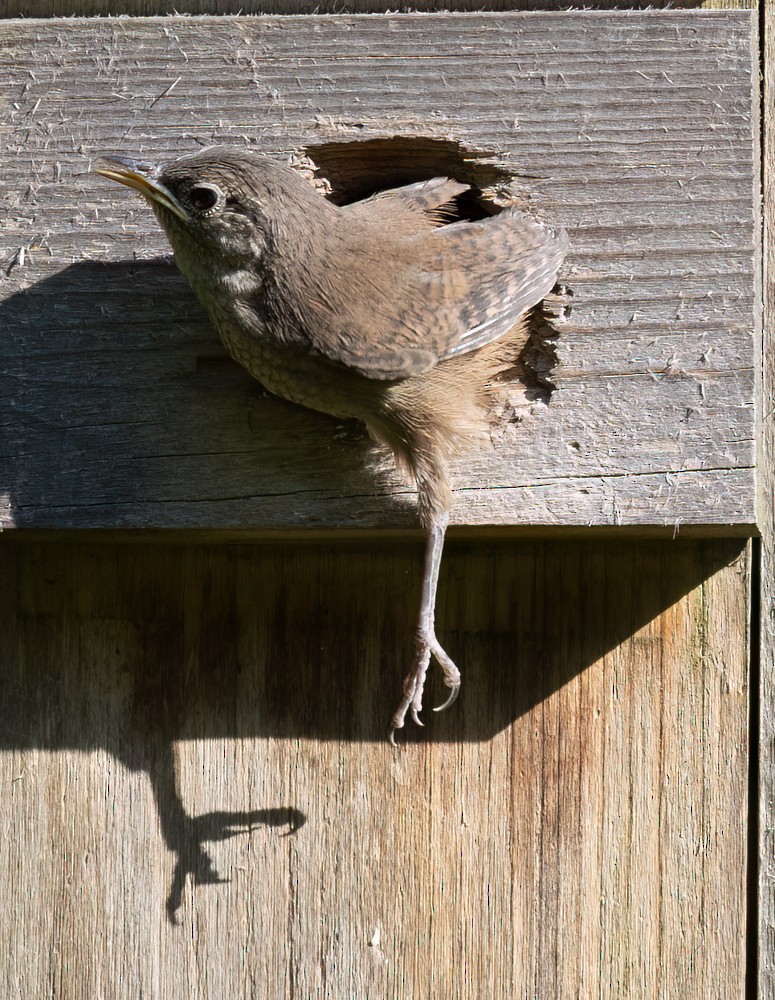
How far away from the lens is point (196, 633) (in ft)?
7.16

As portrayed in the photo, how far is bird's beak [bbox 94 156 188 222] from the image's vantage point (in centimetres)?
178

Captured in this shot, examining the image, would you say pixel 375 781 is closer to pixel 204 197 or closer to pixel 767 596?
pixel 767 596

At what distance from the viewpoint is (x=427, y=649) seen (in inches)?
76.0

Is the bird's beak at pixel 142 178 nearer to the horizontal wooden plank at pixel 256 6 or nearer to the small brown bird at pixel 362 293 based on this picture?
the small brown bird at pixel 362 293

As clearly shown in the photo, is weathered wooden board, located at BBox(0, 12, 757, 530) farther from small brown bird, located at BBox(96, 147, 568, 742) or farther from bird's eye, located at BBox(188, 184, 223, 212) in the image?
bird's eye, located at BBox(188, 184, 223, 212)

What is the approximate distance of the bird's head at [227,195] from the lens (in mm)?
1777

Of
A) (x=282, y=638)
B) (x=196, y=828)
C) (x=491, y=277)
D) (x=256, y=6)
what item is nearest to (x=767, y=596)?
(x=491, y=277)

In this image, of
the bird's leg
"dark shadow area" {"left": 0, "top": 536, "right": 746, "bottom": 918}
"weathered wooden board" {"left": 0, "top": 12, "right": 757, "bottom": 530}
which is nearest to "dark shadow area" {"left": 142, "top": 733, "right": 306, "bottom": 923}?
"dark shadow area" {"left": 0, "top": 536, "right": 746, "bottom": 918}

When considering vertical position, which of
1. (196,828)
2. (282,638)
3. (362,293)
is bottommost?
(196,828)

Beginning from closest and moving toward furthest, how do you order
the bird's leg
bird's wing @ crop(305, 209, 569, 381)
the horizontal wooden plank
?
bird's wing @ crop(305, 209, 569, 381) → the bird's leg → the horizontal wooden plank

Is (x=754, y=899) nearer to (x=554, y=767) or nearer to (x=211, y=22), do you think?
(x=554, y=767)

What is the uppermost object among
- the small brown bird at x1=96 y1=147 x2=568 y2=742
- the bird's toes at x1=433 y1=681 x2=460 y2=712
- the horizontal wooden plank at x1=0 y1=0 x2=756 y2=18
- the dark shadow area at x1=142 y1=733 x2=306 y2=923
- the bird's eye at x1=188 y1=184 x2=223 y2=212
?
the horizontal wooden plank at x1=0 y1=0 x2=756 y2=18

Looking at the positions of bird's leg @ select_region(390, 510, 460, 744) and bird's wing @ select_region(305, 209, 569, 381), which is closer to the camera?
bird's wing @ select_region(305, 209, 569, 381)

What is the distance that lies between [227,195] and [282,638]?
2.71ft
